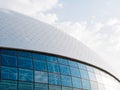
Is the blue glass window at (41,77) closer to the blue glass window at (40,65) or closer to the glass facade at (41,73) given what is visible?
the glass facade at (41,73)

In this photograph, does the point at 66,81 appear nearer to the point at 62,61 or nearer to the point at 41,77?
the point at 62,61

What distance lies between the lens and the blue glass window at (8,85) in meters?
20.7

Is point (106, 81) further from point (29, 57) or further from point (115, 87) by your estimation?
point (29, 57)

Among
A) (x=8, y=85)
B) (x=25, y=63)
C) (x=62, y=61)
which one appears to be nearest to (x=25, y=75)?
(x=25, y=63)

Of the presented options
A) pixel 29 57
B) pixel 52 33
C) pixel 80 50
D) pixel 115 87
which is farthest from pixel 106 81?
pixel 29 57

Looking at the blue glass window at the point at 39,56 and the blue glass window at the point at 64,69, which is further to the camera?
the blue glass window at the point at 64,69

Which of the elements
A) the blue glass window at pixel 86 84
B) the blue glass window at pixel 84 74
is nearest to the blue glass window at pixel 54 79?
the blue glass window at pixel 86 84

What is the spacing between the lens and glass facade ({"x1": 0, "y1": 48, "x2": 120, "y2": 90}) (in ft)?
70.8

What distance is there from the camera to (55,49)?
26047mm

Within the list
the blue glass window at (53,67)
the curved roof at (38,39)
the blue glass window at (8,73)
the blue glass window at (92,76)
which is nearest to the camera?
the blue glass window at (8,73)

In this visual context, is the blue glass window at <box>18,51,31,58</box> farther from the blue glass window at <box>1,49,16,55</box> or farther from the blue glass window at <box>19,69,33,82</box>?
the blue glass window at <box>19,69,33,82</box>

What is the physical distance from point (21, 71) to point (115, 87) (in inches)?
540

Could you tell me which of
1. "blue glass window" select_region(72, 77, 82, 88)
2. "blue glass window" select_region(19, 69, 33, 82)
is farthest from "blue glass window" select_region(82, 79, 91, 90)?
"blue glass window" select_region(19, 69, 33, 82)

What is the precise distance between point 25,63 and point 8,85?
2.59 metres
